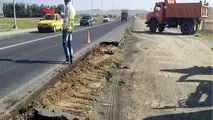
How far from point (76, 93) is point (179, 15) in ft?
96.8

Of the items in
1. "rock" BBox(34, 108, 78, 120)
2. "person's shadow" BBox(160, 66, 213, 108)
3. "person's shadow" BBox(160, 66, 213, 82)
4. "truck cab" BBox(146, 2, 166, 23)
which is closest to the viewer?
"rock" BBox(34, 108, 78, 120)

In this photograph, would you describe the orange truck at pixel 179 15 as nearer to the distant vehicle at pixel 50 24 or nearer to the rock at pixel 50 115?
the distant vehicle at pixel 50 24

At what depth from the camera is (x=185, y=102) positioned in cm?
734

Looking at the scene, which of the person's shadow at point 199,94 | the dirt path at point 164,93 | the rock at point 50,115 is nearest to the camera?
the rock at point 50,115

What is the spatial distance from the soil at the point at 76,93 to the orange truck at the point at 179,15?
81.7 ft

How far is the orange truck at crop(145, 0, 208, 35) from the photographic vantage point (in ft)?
116

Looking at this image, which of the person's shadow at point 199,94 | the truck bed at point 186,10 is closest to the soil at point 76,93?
the person's shadow at point 199,94

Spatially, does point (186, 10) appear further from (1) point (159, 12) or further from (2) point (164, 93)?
(2) point (164, 93)

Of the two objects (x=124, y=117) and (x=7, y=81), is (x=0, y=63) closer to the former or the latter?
(x=7, y=81)

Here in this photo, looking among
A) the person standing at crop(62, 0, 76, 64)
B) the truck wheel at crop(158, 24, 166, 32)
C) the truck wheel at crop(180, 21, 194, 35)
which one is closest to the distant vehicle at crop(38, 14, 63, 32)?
the truck wheel at crop(158, 24, 166, 32)

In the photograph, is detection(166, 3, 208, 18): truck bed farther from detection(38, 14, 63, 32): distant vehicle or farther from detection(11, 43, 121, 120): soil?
detection(11, 43, 121, 120): soil

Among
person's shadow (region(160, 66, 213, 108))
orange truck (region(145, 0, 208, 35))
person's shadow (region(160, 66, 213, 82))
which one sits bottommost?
person's shadow (region(160, 66, 213, 82))

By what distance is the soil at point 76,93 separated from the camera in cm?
656

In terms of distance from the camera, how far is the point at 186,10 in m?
35.6
